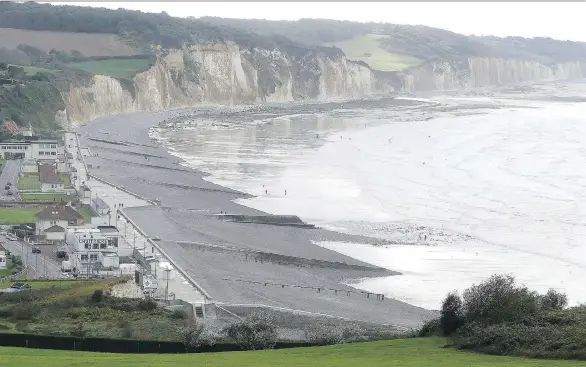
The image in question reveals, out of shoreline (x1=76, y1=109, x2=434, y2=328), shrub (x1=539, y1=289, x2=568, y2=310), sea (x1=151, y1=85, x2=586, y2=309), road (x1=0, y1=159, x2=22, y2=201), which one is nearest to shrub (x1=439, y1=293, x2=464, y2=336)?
shrub (x1=539, y1=289, x2=568, y2=310)

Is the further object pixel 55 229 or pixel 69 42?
pixel 69 42

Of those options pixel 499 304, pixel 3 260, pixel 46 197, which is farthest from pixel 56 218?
pixel 499 304

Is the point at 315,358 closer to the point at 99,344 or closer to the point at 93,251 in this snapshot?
the point at 99,344

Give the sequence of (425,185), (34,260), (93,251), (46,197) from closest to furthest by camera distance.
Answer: (34,260), (93,251), (46,197), (425,185)

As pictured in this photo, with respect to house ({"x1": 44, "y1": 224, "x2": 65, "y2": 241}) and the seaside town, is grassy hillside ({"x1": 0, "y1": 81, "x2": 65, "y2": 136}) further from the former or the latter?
house ({"x1": 44, "y1": 224, "x2": 65, "y2": 241})

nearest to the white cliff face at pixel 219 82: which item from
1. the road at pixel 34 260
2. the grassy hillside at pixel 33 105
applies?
the grassy hillside at pixel 33 105

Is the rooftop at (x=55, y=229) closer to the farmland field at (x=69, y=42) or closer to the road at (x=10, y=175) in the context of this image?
the road at (x=10, y=175)
